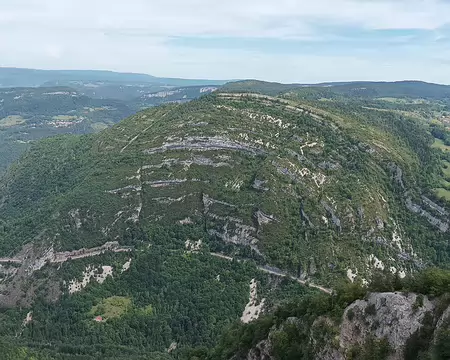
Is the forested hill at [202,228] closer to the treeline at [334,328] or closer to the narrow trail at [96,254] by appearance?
the narrow trail at [96,254]

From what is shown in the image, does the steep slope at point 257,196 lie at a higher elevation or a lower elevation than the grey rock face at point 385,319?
lower

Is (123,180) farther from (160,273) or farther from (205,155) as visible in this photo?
(160,273)

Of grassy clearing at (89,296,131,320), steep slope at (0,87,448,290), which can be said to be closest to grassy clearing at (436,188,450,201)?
steep slope at (0,87,448,290)

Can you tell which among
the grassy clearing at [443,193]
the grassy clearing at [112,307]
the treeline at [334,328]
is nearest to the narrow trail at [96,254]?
the grassy clearing at [112,307]

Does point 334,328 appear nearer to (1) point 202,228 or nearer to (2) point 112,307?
(2) point 112,307

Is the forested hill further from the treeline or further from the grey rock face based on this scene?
the grey rock face

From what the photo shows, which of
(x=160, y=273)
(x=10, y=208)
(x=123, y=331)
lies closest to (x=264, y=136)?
(x=160, y=273)
